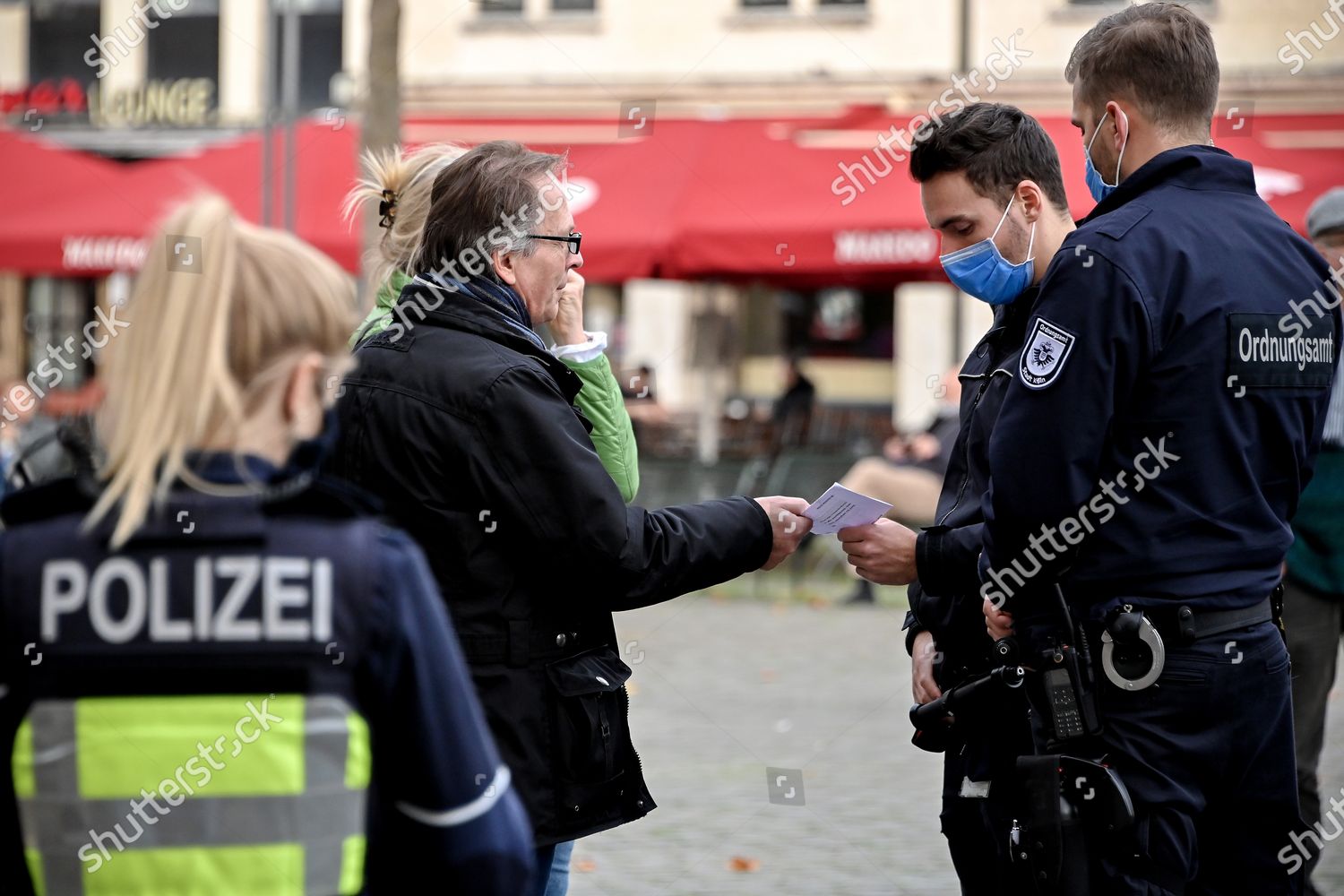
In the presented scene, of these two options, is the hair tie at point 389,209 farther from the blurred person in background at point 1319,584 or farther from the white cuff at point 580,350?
the blurred person in background at point 1319,584

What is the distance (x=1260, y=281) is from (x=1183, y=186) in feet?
0.71

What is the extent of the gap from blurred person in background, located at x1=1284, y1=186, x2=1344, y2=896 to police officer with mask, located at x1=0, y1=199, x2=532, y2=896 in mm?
3492

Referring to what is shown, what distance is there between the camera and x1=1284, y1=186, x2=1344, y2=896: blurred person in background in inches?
185

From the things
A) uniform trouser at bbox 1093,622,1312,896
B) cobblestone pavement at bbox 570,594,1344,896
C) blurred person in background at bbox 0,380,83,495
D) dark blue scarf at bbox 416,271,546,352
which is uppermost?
dark blue scarf at bbox 416,271,546,352

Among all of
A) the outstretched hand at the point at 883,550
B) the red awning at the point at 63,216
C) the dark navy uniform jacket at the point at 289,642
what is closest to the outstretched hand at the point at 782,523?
the outstretched hand at the point at 883,550

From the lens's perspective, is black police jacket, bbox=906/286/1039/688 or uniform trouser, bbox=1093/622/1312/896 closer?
uniform trouser, bbox=1093/622/1312/896

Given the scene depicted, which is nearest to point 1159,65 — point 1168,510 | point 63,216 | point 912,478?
point 1168,510

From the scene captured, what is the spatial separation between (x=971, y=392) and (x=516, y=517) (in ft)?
3.33

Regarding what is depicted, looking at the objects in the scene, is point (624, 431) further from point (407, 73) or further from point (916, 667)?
point (407, 73)

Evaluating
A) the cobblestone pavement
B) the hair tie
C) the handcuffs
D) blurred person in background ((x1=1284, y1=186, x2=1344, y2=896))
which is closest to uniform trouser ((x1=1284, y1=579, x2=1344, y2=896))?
blurred person in background ((x1=1284, y1=186, x2=1344, y2=896))

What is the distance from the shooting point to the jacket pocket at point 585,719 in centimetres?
288

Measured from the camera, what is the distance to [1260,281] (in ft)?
9.42

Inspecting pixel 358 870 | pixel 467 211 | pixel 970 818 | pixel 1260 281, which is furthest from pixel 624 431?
pixel 358 870

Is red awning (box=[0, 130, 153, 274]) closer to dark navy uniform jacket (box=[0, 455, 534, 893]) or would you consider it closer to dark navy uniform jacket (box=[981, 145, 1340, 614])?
dark navy uniform jacket (box=[981, 145, 1340, 614])
